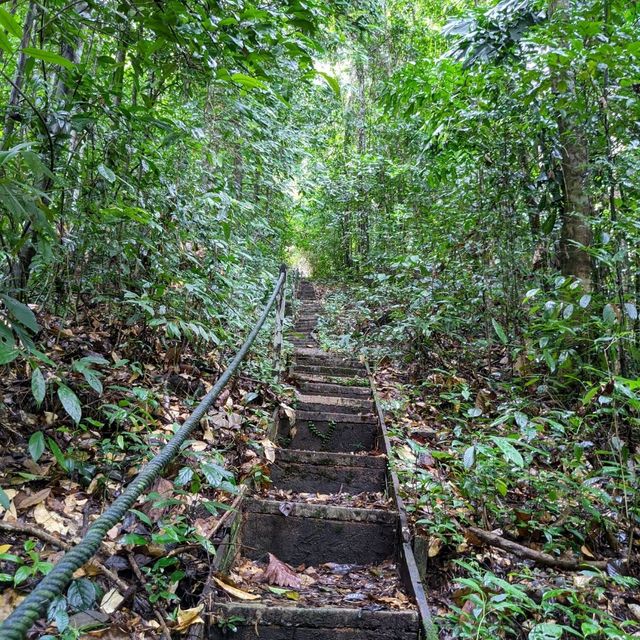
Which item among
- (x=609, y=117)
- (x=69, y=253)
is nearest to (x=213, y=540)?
(x=69, y=253)

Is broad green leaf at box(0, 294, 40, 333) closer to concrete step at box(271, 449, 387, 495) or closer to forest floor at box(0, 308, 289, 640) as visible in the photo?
forest floor at box(0, 308, 289, 640)

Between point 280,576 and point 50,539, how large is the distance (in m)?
1.16

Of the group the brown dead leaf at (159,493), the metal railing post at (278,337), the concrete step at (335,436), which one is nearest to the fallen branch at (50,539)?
the brown dead leaf at (159,493)

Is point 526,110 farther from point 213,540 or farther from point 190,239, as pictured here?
point 213,540

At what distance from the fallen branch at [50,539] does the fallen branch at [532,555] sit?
183 cm

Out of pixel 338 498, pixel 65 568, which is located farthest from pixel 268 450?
pixel 65 568

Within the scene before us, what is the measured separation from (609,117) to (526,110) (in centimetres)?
113

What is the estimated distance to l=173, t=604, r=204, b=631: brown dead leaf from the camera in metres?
1.77

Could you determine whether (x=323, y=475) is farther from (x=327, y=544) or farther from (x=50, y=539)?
(x=50, y=539)

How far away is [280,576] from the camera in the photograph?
2469 millimetres

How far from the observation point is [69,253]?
9.96ft

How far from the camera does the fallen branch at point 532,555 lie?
2447 mm

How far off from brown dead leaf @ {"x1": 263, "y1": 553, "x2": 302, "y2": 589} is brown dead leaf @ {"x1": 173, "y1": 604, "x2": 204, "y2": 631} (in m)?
0.68

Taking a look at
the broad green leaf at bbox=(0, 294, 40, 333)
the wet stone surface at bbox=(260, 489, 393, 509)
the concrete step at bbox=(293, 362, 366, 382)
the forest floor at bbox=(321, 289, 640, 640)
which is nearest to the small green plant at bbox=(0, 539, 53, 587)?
the broad green leaf at bbox=(0, 294, 40, 333)
